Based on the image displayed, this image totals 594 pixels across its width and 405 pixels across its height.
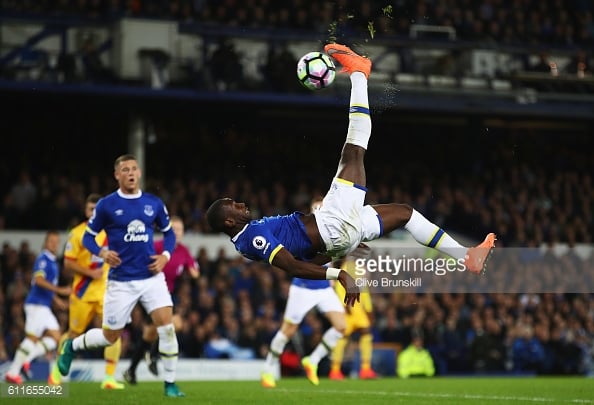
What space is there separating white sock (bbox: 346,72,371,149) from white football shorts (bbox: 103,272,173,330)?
3.25m

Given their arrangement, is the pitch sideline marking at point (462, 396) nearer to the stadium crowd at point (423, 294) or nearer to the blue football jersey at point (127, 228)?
the blue football jersey at point (127, 228)

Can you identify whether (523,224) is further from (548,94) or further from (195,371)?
(195,371)

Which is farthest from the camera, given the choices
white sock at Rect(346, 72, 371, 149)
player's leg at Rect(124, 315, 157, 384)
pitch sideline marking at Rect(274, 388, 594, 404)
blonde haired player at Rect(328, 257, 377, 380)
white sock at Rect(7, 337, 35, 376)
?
blonde haired player at Rect(328, 257, 377, 380)

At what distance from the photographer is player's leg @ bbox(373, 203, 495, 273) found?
416 inches

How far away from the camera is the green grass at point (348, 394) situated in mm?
11672

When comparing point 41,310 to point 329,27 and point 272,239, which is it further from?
point 329,27

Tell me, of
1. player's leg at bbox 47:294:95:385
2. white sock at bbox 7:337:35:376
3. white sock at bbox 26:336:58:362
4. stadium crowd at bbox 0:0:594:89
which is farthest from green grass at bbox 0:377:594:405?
stadium crowd at bbox 0:0:594:89

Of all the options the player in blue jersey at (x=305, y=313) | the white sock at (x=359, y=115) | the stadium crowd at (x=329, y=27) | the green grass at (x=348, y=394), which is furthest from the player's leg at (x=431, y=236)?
the stadium crowd at (x=329, y=27)

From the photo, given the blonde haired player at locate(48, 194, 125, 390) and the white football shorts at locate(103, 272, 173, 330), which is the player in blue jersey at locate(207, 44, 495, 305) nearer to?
the white football shorts at locate(103, 272, 173, 330)

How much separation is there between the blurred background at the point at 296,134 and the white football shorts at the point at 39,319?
308 centimetres

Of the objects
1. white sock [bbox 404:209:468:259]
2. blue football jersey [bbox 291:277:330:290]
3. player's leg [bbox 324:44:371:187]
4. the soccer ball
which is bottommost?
blue football jersey [bbox 291:277:330:290]

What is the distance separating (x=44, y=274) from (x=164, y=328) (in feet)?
14.2

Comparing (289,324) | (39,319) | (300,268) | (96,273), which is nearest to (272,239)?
(300,268)

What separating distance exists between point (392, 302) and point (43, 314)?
310 inches
